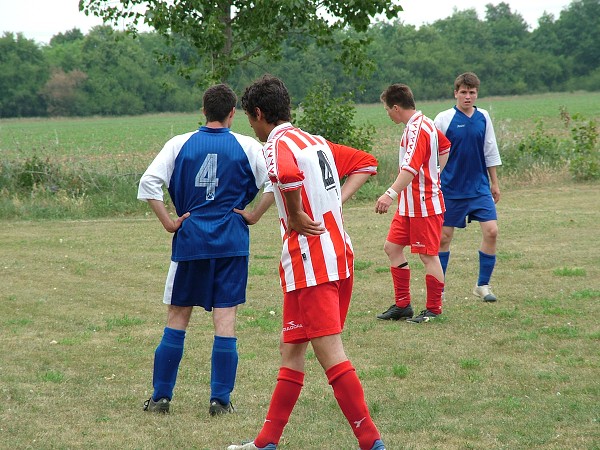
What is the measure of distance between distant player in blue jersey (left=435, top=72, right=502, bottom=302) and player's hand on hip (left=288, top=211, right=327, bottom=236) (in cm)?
466

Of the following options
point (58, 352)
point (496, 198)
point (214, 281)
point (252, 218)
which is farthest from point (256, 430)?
point (496, 198)

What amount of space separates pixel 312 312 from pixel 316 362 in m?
2.44

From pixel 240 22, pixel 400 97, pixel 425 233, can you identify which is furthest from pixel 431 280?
pixel 240 22

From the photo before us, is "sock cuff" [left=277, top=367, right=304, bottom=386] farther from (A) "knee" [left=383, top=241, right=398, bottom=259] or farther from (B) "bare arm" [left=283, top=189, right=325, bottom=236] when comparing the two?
(A) "knee" [left=383, top=241, right=398, bottom=259]

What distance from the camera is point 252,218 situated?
5.57 m

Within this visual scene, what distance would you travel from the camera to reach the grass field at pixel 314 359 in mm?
5113

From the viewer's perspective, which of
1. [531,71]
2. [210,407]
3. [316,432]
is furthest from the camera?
[531,71]

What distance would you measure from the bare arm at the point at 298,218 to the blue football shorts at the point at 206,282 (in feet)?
3.89

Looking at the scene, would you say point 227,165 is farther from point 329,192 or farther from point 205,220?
point 329,192

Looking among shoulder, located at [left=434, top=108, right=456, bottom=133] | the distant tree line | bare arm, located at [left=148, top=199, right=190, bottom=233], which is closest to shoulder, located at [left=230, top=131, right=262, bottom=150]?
bare arm, located at [left=148, top=199, right=190, bottom=233]

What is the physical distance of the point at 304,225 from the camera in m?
4.31

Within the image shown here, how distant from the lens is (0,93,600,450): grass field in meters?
5.11

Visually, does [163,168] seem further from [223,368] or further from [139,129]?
[139,129]

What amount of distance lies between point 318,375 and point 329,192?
2.32 metres
